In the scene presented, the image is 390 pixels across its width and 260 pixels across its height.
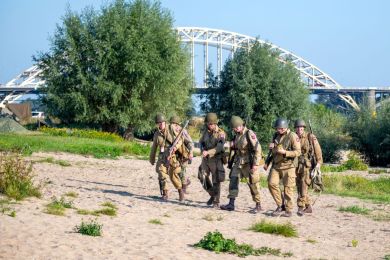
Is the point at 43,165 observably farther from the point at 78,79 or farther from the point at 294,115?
the point at 294,115

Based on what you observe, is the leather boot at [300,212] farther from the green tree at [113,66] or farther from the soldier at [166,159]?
the green tree at [113,66]

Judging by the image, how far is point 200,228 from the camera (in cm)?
1115

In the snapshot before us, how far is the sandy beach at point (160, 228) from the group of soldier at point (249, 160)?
394mm

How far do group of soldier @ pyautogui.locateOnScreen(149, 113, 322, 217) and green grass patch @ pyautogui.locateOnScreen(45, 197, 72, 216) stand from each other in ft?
10.4

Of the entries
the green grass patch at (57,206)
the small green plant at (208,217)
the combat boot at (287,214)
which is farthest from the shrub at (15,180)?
the combat boot at (287,214)

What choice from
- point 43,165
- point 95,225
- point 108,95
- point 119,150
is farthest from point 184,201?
point 108,95

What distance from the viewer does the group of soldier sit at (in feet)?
43.1

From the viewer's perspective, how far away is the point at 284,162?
517 inches

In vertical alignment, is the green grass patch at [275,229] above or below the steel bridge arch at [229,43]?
below

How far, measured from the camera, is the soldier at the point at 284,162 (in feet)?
42.8

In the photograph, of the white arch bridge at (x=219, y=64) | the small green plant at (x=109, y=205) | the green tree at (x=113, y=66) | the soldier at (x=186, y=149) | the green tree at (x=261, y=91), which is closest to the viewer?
the small green plant at (x=109, y=205)

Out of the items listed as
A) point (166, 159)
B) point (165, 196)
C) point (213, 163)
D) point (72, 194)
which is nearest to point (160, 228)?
point (72, 194)

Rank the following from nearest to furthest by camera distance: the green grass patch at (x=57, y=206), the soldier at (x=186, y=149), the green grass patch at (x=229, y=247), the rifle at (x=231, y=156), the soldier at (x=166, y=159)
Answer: the green grass patch at (x=229, y=247), the green grass patch at (x=57, y=206), the rifle at (x=231, y=156), the soldier at (x=166, y=159), the soldier at (x=186, y=149)

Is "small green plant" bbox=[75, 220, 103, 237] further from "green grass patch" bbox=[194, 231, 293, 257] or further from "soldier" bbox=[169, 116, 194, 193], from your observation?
"soldier" bbox=[169, 116, 194, 193]
